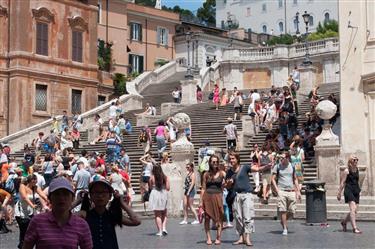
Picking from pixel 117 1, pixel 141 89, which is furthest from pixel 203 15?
pixel 141 89

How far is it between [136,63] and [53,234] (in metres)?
54.1

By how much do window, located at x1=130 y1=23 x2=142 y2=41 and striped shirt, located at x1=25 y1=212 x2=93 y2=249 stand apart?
5462cm

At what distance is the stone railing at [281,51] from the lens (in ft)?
159

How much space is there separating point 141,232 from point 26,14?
2754cm

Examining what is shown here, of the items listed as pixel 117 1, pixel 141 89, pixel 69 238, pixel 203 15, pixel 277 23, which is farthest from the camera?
pixel 203 15

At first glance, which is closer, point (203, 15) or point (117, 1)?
point (117, 1)

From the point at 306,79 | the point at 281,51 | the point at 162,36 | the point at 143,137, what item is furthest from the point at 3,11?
the point at 162,36

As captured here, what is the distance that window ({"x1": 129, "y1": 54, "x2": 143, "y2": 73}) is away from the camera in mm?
57425

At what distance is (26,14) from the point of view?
133 ft

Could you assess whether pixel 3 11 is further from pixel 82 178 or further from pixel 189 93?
pixel 82 178

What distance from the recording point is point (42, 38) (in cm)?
4131

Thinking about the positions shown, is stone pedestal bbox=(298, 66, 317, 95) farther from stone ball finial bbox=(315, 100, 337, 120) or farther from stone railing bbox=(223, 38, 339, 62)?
stone ball finial bbox=(315, 100, 337, 120)

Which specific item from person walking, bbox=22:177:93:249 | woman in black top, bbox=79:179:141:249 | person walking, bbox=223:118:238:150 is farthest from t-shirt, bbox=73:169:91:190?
person walking, bbox=22:177:93:249

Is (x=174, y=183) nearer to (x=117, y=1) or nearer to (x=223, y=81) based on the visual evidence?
(x=223, y=81)
